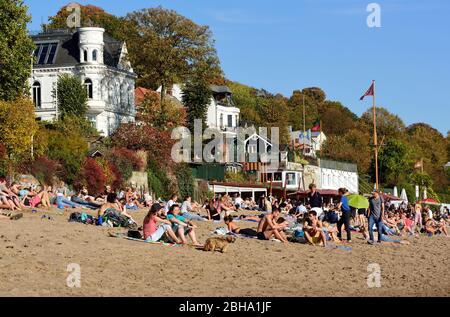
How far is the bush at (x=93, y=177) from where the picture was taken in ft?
151

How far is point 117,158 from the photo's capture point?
50781 millimetres

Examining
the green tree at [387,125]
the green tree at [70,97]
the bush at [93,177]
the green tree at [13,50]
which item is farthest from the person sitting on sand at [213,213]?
the green tree at [387,125]

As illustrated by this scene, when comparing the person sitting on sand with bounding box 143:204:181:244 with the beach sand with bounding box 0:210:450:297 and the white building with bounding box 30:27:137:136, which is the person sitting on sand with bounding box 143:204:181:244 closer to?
the beach sand with bounding box 0:210:450:297

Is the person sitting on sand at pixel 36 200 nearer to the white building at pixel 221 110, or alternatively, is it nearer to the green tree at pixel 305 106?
the white building at pixel 221 110

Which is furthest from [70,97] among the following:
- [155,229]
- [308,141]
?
[308,141]

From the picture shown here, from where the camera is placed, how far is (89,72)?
61.3 meters

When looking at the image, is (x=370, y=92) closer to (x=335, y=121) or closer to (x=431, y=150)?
(x=431, y=150)

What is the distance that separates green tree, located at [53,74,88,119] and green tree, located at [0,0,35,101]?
30.2ft

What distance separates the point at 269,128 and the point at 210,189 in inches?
1117

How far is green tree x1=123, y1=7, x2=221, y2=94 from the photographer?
63.9 meters

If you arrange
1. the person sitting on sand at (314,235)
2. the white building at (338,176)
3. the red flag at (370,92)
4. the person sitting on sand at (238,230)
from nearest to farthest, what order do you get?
1. the person sitting on sand at (314,235)
2. the person sitting on sand at (238,230)
3. the red flag at (370,92)
4. the white building at (338,176)

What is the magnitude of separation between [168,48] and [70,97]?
875 cm
